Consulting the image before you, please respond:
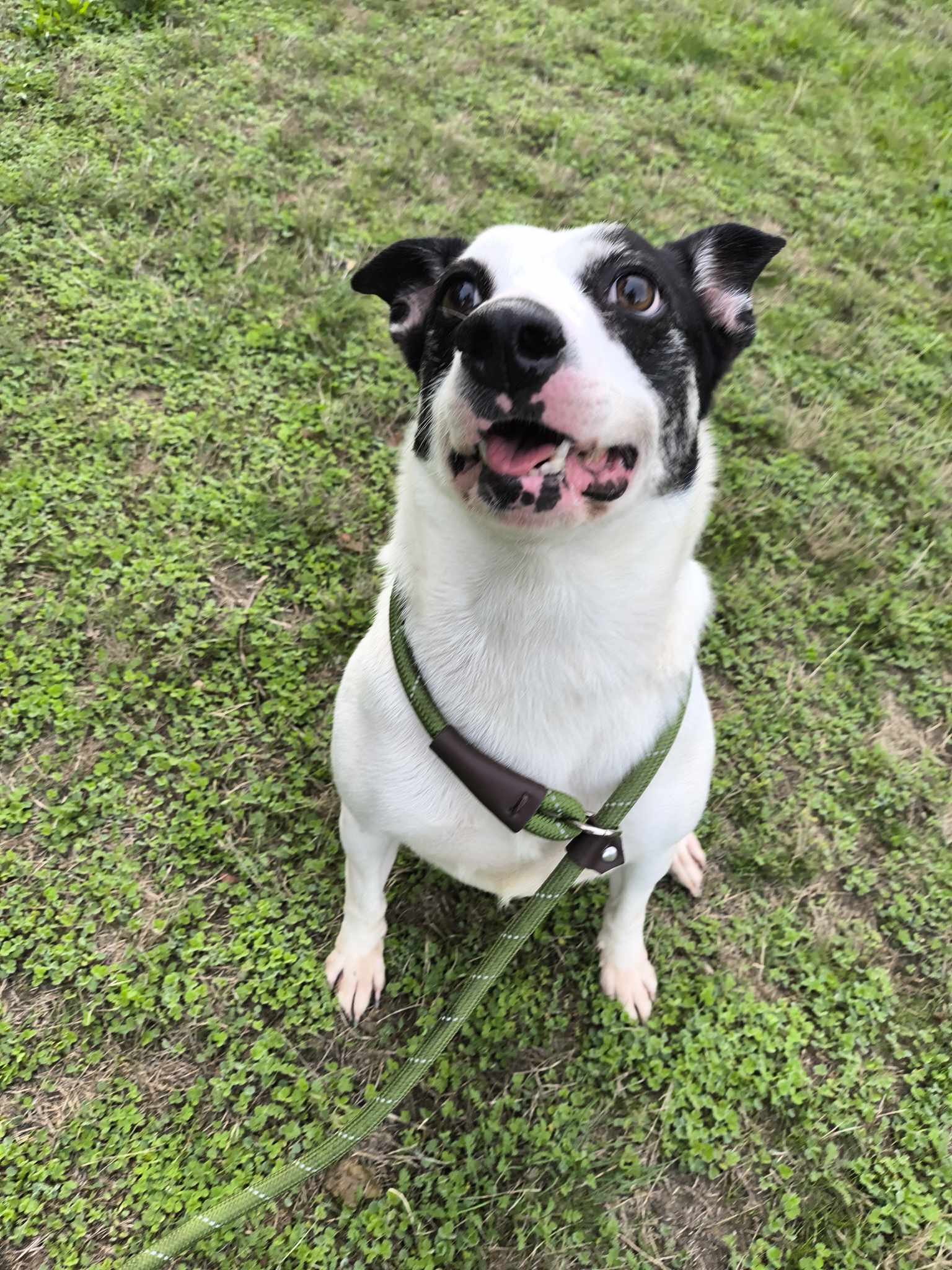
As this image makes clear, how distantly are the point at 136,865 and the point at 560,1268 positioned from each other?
1750mm

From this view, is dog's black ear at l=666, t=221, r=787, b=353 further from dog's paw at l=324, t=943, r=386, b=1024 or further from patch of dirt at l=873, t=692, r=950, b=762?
dog's paw at l=324, t=943, r=386, b=1024

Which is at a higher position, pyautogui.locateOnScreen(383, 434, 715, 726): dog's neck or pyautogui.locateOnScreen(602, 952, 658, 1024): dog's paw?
pyautogui.locateOnScreen(383, 434, 715, 726): dog's neck

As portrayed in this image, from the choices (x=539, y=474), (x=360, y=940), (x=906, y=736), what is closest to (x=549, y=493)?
(x=539, y=474)

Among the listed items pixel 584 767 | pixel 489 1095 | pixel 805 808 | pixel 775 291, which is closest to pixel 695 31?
pixel 775 291

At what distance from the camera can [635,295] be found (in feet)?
6.16

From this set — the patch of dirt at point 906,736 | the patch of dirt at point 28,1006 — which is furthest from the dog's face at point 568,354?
the patch of dirt at point 28,1006

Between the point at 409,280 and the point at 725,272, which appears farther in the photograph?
the point at 409,280

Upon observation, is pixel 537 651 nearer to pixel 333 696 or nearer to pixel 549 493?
pixel 549 493

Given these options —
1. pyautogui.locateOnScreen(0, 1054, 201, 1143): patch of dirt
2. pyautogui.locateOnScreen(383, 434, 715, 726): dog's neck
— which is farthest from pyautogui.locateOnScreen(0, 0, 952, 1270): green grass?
pyautogui.locateOnScreen(383, 434, 715, 726): dog's neck

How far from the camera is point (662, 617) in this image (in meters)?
1.99

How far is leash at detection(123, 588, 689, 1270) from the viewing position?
6.41ft

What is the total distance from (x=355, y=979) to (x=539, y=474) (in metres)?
1.79

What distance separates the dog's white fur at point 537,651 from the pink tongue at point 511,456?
0.09 meters

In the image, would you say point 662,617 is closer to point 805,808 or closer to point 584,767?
point 584,767
